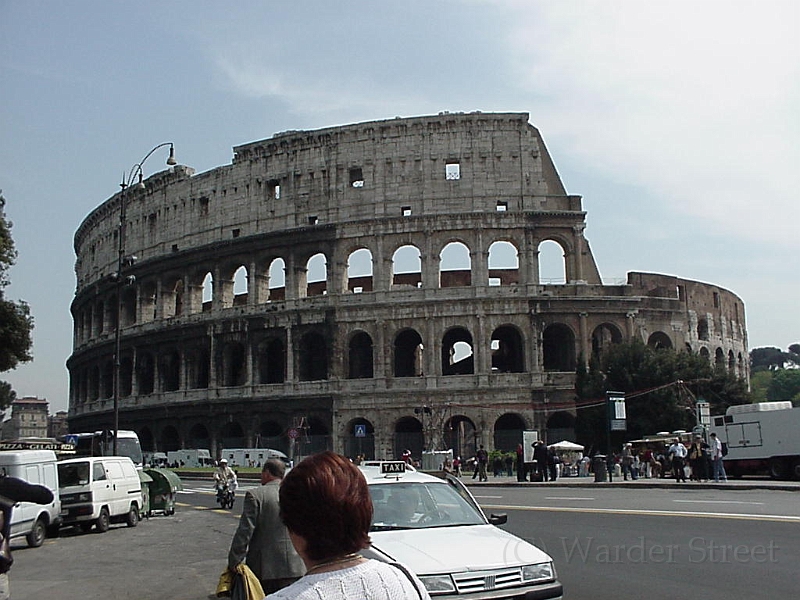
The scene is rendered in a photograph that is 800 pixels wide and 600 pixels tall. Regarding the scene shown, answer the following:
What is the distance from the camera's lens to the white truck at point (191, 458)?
5053 centimetres

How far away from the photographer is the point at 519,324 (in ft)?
151

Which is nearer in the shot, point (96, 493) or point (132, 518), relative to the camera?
point (96, 493)

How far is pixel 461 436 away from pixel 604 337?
1080 centimetres

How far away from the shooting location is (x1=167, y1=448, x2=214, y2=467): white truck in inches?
1989

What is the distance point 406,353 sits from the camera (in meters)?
52.0

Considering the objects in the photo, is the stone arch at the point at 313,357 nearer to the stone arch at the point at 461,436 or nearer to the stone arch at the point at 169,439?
the stone arch at the point at 461,436

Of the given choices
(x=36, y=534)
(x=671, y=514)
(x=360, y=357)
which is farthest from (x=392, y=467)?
(x=360, y=357)

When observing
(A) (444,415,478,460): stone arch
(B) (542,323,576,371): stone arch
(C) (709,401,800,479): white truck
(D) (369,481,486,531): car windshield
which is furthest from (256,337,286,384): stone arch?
(D) (369,481,486,531): car windshield

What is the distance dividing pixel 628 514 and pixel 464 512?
8911 millimetres

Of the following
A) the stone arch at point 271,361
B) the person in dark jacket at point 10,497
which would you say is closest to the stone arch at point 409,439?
the stone arch at point 271,361

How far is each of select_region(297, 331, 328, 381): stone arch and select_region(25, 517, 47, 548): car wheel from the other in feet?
105

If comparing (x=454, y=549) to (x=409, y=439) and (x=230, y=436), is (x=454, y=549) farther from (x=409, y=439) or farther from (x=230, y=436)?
(x=230, y=436)

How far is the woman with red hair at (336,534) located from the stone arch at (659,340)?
47.8 m

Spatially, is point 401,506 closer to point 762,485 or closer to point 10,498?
point 10,498
